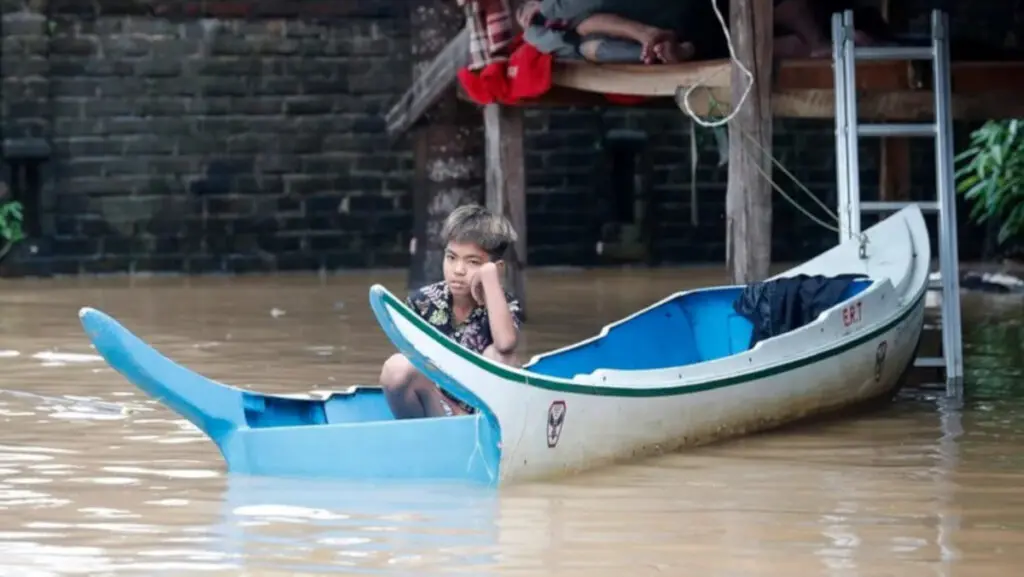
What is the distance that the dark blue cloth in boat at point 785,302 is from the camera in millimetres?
8727

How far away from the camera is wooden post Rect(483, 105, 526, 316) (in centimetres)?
1245

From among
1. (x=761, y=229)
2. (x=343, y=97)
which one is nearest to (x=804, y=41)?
(x=761, y=229)

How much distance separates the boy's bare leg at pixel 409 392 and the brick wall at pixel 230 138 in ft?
34.6

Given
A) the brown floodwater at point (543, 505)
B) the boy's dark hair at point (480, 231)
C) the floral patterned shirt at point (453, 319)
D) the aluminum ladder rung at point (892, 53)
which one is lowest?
the brown floodwater at point (543, 505)

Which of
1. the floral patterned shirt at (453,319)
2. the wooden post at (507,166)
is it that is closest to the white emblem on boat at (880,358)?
the floral patterned shirt at (453,319)

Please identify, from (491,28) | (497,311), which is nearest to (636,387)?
(497,311)

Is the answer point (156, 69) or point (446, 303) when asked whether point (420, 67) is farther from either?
point (446, 303)

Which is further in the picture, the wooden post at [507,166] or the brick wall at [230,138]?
the brick wall at [230,138]

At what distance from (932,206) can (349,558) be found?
4.83 meters

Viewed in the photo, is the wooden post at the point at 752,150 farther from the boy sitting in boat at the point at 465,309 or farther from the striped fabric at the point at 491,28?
the boy sitting in boat at the point at 465,309

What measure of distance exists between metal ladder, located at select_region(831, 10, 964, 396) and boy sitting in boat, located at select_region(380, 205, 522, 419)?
2855 mm

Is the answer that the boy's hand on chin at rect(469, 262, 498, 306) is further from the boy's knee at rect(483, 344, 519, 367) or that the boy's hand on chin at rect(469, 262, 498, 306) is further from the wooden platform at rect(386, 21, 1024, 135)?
the wooden platform at rect(386, 21, 1024, 135)

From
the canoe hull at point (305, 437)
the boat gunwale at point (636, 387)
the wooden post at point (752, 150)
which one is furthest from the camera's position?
the wooden post at point (752, 150)

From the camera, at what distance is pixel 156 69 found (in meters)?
17.0
